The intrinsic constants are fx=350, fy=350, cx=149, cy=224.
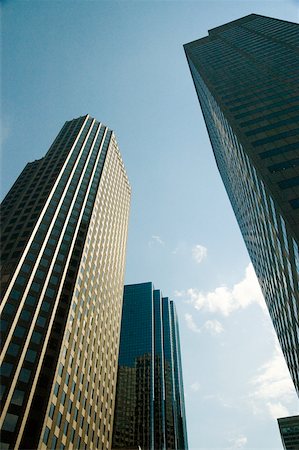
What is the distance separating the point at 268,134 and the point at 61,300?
48055mm

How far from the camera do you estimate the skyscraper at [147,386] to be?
147375 millimetres

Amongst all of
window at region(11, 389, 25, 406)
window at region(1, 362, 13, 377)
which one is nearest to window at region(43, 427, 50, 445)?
window at region(11, 389, 25, 406)

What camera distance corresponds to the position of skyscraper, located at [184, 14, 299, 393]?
42531 mm

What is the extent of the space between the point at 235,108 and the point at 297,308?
117 ft

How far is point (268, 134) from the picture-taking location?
51.1m

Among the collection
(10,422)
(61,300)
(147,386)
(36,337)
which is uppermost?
(147,386)

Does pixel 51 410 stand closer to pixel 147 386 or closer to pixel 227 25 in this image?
pixel 147 386

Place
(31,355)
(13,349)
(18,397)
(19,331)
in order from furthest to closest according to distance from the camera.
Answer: (19,331) < (31,355) < (13,349) < (18,397)

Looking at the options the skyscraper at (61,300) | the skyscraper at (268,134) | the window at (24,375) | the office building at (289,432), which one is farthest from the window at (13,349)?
the office building at (289,432)

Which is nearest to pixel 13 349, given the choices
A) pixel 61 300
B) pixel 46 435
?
pixel 46 435

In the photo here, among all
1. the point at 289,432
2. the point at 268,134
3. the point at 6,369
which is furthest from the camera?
the point at 289,432

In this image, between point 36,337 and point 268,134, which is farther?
point 36,337

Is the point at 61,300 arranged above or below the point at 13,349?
above

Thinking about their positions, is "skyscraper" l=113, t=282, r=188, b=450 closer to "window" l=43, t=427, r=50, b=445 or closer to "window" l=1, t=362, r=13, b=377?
"window" l=43, t=427, r=50, b=445
